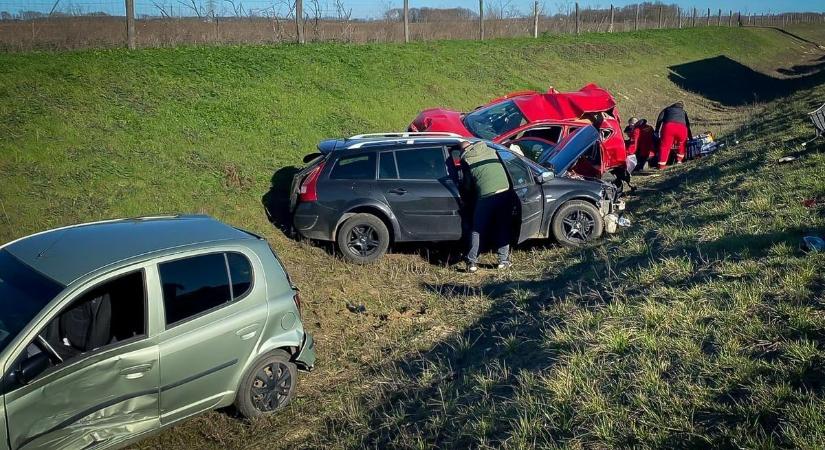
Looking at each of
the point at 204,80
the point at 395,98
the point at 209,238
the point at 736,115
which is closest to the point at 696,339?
the point at 209,238

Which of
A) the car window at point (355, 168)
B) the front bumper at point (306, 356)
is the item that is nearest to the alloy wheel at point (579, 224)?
the car window at point (355, 168)

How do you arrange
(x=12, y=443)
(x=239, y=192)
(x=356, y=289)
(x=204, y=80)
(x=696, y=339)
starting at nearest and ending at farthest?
(x=12, y=443) → (x=696, y=339) → (x=356, y=289) → (x=239, y=192) → (x=204, y=80)

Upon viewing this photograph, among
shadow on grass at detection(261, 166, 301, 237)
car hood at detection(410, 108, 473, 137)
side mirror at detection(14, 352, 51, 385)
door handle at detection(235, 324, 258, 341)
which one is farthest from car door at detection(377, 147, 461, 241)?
side mirror at detection(14, 352, 51, 385)

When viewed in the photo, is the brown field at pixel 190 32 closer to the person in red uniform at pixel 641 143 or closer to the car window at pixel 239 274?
the person in red uniform at pixel 641 143

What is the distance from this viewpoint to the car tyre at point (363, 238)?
29.9 ft

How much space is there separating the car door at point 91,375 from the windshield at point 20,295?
0.11m

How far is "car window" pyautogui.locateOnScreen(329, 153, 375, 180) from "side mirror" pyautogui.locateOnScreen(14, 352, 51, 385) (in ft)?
16.9

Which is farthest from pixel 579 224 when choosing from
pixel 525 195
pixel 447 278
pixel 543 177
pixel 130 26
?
pixel 130 26

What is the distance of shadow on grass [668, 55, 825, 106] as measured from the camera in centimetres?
2883

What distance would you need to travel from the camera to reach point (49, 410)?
430 centimetres

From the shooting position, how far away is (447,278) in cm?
891

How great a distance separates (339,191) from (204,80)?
5.84 m

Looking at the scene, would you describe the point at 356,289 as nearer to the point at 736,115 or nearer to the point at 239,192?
the point at 239,192

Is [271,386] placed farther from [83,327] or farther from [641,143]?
[641,143]
